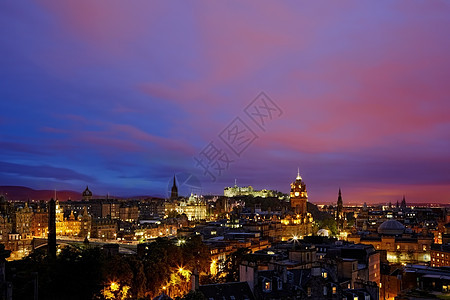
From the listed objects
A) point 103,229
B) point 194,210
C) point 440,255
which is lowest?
point 440,255

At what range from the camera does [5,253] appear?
23469 millimetres

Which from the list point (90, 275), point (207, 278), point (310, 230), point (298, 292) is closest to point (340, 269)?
point (298, 292)

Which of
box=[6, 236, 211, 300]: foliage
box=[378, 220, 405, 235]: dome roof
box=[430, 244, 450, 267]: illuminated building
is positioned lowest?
box=[430, 244, 450, 267]: illuminated building

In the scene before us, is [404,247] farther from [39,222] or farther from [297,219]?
[39,222]

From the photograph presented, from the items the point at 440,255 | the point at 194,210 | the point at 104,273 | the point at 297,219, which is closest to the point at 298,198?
the point at 297,219

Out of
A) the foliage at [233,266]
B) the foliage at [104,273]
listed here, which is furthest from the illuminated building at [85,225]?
the foliage at [233,266]

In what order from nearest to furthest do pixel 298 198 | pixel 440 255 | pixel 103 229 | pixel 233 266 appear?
1. pixel 233 266
2. pixel 440 255
3. pixel 103 229
4. pixel 298 198

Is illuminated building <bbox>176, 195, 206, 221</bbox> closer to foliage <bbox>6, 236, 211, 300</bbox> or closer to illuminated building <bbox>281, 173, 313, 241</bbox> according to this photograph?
illuminated building <bbox>281, 173, 313, 241</bbox>

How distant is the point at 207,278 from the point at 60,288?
20.7m

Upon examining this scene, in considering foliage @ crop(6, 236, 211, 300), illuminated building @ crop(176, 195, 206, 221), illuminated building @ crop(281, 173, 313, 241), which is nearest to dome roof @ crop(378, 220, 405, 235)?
illuminated building @ crop(281, 173, 313, 241)

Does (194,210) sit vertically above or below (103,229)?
above

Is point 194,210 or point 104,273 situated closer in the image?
point 104,273

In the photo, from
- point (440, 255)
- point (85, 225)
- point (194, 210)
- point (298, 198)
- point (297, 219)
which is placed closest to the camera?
point (440, 255)

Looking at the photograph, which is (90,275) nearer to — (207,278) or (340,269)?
(207,278)
